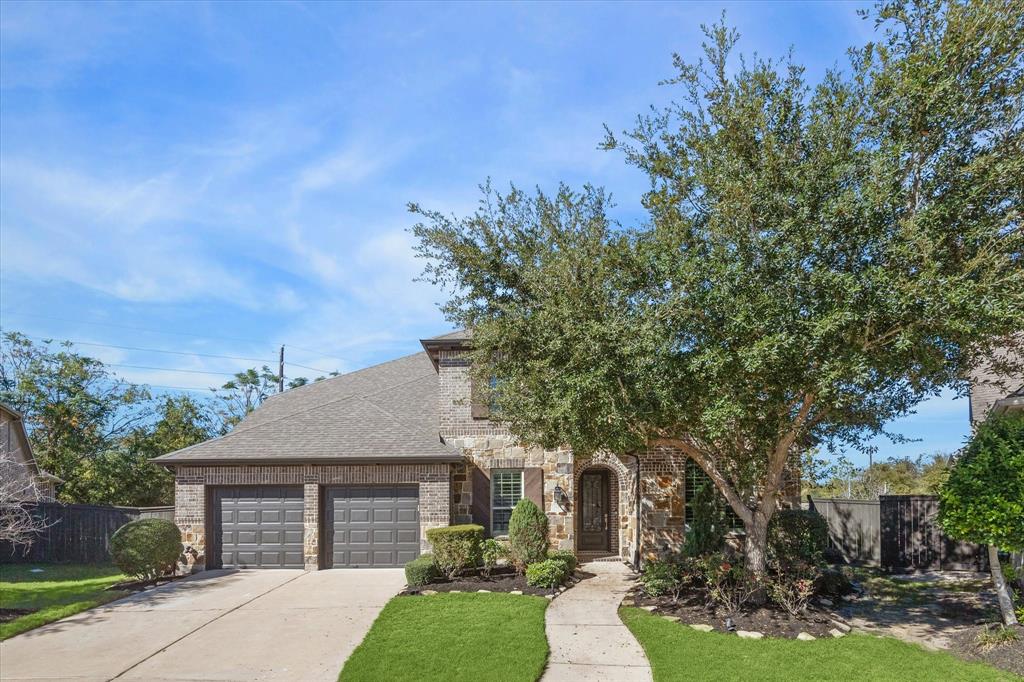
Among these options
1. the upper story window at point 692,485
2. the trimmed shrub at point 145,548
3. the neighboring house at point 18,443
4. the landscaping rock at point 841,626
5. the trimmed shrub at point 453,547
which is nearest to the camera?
the landscaping rock at point 841,626

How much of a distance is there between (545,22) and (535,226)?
3.30m

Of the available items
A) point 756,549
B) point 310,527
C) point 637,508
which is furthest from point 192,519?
→ point 756,549

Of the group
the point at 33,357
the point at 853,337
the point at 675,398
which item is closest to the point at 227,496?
the point at 675,398

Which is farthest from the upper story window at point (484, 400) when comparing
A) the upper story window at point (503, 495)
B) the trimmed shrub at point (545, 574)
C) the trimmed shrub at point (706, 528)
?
the trimmed shrub at point (706, 528)

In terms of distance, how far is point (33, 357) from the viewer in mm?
30391

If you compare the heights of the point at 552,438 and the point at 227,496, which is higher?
the point at 552,438

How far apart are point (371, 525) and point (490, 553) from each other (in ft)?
11.5

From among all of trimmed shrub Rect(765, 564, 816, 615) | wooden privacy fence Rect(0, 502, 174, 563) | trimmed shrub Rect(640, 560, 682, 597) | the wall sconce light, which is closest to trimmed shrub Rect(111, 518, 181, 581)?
wooden privacy fence Rect(0, 502, 174, 563)

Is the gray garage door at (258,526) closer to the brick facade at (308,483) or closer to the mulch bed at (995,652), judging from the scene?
the brick facade at (308,483)

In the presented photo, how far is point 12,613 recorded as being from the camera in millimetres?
13219

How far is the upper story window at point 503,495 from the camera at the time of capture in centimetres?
1758

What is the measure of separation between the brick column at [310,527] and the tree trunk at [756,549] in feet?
32.0

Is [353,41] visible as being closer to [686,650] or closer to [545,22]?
[545,22]

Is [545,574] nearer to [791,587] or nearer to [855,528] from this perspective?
[791,587]
